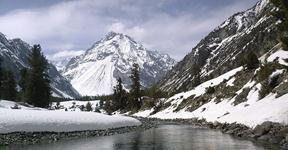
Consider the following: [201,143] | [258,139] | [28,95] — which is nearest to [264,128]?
[258,139]

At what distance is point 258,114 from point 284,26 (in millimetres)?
10597

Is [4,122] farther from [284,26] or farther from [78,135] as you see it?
[284,26]

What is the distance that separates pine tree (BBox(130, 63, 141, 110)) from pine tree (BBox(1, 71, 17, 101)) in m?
41.0

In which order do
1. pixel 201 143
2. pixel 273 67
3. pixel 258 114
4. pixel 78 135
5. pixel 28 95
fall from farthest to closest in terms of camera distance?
pixel 28 95, pixel 273 67, pixel 78 135, pixel 258 114, pixel 201 143

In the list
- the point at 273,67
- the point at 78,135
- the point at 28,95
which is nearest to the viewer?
the point at 78,135

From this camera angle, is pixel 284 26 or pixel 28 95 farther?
pixel 28 95

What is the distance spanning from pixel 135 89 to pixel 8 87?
45715mm

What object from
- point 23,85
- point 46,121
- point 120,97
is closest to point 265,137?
point 46,121

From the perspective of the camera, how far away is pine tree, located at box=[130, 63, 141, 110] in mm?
150500

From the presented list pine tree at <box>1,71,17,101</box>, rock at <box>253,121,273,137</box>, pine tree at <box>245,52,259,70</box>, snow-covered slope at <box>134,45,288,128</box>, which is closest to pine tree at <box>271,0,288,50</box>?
snow-covered slope at <box>134,45,288,128</box>

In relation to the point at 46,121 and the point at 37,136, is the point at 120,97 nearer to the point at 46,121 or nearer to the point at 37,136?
the point at 46,121

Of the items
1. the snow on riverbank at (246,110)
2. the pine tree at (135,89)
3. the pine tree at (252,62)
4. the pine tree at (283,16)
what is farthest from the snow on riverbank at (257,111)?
the pine tree at (135,89)

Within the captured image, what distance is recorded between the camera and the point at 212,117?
238 ft

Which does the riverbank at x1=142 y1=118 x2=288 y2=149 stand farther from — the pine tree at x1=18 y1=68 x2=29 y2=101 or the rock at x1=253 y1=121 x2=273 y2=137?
the pine tree at x1=18 y1=68 x2=29 y2=101
